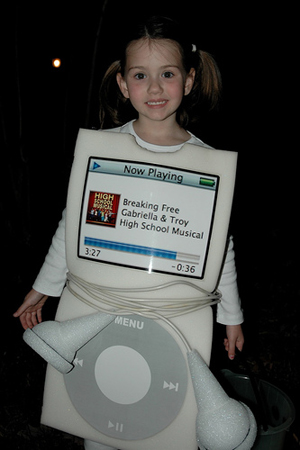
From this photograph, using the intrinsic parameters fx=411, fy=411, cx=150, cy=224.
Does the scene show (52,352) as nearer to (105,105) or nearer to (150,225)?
(150,225)

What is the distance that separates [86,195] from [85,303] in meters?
0.26

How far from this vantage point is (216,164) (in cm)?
96

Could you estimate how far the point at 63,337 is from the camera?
3.13 feet

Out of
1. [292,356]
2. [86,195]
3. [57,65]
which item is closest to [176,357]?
[86,195]

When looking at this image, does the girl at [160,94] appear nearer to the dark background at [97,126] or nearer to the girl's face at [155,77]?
the girl's face at [155,77]

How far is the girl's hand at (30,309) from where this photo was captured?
47.0 inches

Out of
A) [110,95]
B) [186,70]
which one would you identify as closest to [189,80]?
[186,70]

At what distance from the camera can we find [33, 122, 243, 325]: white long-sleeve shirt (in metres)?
1.13

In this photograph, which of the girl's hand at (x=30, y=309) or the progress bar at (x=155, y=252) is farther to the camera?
the girl's hand at (x=30, y=309)

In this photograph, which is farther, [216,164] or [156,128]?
[156,128]

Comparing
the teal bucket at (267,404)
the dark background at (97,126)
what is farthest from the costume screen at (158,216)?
the teal bucket at (267,404)

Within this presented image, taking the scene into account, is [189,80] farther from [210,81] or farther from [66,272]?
[66,272]

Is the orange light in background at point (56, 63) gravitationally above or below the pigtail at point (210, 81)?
above

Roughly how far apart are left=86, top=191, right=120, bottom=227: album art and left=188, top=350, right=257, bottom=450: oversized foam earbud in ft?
1.19
